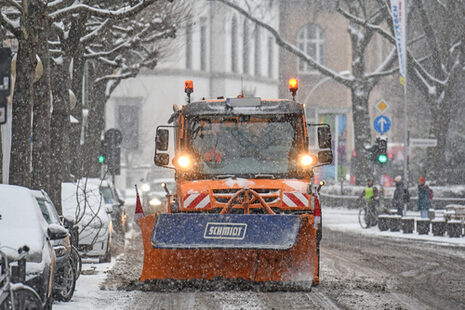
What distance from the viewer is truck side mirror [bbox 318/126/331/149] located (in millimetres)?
15383

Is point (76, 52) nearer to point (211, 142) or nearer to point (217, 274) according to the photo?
point (211, 142)

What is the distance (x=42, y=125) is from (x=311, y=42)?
70.4 meters

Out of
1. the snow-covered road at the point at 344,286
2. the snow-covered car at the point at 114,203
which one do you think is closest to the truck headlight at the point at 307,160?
the snow-covered road at the point at 344,286

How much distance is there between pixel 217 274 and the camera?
1436 cm

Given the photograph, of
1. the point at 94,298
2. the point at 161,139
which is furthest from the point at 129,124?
the point at 94,298

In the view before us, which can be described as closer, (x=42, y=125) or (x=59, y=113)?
(x=42, y=125)

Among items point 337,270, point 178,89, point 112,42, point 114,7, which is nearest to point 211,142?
point 337,270

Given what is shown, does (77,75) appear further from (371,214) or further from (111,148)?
(371,214)

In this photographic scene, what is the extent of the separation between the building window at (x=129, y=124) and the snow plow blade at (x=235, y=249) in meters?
59.2

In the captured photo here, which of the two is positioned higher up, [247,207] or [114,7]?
[114,7]

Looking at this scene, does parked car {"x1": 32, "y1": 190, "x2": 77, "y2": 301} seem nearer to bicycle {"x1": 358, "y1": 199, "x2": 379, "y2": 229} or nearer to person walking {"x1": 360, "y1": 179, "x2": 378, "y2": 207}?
person walking {"x1": 360, "y1": 179, "x2": 378, "y2": 207}

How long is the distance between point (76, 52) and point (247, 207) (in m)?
11.0

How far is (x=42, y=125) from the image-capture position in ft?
67.1

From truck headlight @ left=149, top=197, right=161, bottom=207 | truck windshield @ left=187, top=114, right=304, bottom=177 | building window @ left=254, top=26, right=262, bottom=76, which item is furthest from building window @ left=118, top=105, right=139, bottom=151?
truck windshield @ left=187, top=114, right=304, bottom=177
